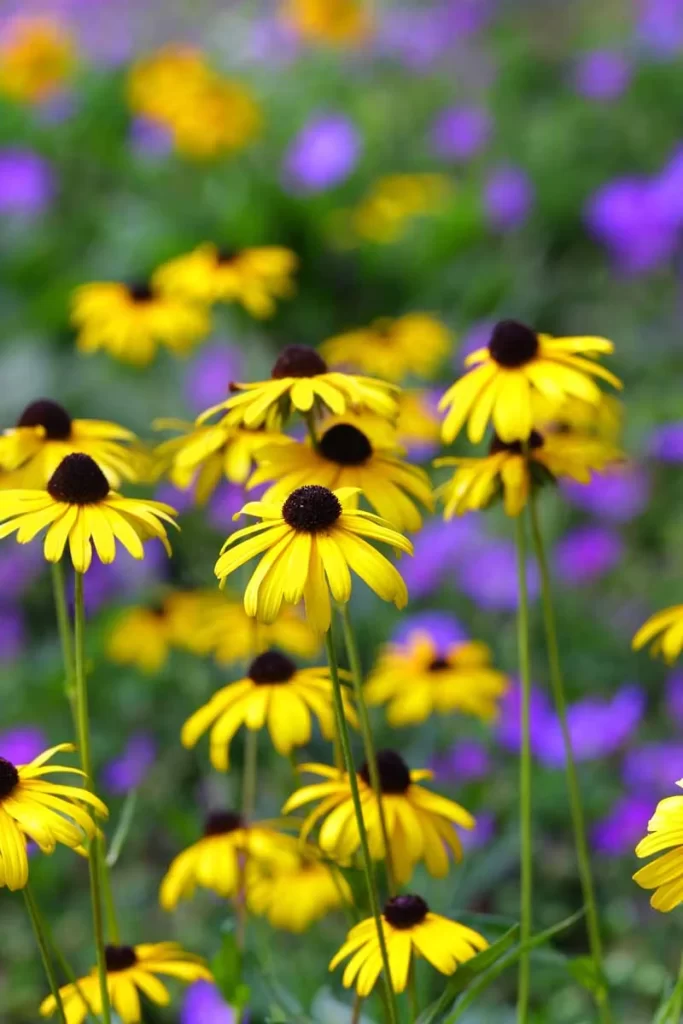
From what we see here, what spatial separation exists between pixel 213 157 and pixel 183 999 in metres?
2.72

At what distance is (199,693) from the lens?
2303mm

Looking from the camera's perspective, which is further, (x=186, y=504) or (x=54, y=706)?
(x=186, y=504)

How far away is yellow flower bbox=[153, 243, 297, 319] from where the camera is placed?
Answer: 1926mm

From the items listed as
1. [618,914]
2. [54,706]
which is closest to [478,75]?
[54,706]

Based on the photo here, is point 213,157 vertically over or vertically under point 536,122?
under

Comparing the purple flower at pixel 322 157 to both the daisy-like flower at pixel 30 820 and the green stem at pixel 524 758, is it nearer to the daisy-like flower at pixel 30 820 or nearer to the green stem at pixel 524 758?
the green stem at pixel 524 758

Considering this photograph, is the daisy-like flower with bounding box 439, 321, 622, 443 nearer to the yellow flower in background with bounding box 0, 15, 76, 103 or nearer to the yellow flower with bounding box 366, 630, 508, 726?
the yellow flower with bounding box 366, 630, 508, 726

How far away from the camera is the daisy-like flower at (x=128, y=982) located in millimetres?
1229

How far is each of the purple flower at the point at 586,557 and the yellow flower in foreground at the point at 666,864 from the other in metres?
1.93

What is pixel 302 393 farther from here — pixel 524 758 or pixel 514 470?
pixel 524 758

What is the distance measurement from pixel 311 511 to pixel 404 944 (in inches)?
15.2

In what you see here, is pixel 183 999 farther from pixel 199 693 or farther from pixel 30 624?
pixel 30 624

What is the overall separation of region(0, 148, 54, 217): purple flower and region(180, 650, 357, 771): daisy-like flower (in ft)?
10.8

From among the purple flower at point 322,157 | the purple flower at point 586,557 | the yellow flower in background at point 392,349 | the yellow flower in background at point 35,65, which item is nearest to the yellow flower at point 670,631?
the yellow flower in background at point 392,349
